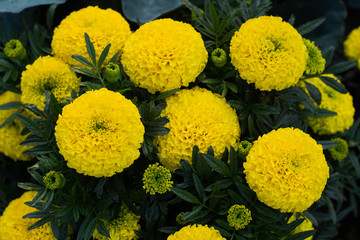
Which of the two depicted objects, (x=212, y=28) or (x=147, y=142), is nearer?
(x=147, y=142)

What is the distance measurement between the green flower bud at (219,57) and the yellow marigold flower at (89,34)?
1.12 ft

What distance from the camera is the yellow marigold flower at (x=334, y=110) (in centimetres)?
155

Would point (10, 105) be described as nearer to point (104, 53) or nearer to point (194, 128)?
point (104, 53)

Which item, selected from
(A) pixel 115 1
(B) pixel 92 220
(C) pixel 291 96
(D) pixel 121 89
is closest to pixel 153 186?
(B) pixel 92 220

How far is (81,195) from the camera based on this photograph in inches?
50.0

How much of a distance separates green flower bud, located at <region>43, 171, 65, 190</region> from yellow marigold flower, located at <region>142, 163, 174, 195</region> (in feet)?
0.84

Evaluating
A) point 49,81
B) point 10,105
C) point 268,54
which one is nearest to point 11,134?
point 10,105

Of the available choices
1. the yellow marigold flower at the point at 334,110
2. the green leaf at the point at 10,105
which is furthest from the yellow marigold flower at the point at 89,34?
the yellow marigold flower at the point at 334,110

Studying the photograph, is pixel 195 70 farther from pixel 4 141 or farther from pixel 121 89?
pixel 4 141

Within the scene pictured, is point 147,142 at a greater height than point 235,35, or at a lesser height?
lesser

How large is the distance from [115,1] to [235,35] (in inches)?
34.2

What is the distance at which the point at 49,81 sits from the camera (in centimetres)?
135

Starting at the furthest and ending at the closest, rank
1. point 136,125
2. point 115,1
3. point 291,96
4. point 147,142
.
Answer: point 115,1
point 291,96
point 147,142
point 136,125

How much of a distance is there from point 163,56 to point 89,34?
12.6 inches
